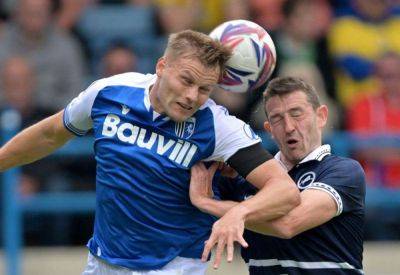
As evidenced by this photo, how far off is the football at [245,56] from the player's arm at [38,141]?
2.86ft

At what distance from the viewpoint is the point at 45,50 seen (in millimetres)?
10102

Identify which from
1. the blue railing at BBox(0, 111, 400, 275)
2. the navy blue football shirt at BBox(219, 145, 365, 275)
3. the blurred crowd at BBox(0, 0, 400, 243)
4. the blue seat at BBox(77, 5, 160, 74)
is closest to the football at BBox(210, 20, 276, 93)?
the navy blue football shirt at BBox(219, 145, 365, 275)

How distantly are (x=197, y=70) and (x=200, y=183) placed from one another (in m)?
0.54

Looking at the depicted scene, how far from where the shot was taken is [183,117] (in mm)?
5535

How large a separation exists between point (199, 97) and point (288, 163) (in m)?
0.73

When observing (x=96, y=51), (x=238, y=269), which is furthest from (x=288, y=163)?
(x=96, y=51)

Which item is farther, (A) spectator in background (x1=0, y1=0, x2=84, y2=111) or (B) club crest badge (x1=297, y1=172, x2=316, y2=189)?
(A) spectator in background (x1=0, y1=0, x2=84, y2=111)

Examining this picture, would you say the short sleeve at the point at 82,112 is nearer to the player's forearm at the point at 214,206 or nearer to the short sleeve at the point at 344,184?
the player's forearm at the point at 214,206

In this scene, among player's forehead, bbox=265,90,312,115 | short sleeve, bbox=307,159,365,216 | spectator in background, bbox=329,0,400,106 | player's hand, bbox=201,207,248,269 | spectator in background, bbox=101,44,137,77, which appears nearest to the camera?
player's hand, bbox=201,207,248,269

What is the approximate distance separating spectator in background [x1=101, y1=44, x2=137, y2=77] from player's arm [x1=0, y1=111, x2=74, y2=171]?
3862 mm

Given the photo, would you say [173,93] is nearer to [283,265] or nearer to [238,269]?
[283,265]

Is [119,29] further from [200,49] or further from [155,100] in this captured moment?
[200,49]

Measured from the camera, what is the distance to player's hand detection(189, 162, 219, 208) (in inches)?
218

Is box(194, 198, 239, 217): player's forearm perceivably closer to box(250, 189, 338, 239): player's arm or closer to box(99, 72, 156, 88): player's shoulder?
box(250, 189, 338, 239): player's arm
